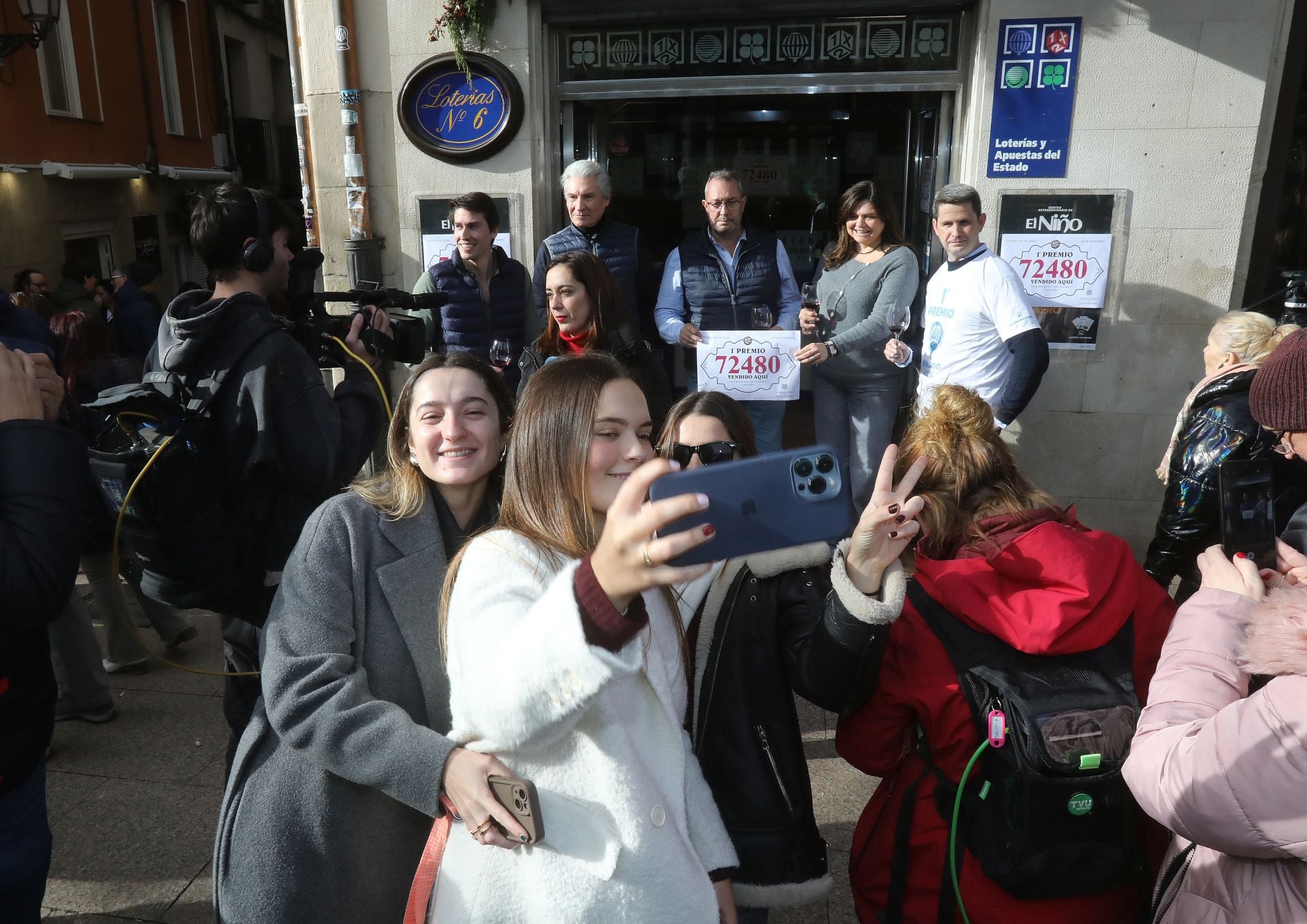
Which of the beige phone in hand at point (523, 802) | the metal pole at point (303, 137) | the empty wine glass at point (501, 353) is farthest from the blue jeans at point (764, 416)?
the beige phone in hand at point (523, 802)

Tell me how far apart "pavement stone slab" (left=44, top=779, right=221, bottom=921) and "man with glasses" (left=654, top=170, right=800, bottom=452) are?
3.05 m

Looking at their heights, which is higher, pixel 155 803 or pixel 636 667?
pixel 636 667

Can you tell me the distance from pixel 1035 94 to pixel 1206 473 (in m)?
2.61

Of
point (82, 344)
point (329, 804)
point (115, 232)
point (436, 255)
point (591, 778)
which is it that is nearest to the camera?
point (591, 778)

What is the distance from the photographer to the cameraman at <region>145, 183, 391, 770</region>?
8.34 ft

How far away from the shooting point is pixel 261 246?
2.76 meters

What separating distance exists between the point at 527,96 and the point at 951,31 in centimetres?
250

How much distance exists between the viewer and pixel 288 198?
825 inches

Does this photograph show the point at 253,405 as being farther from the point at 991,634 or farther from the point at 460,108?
the point at 460,108

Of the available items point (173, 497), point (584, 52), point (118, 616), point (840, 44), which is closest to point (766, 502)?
point (173, 497)

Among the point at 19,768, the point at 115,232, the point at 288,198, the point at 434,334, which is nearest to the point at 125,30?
the point at 115,232

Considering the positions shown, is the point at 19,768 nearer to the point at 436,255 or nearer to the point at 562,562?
the point at 562,562

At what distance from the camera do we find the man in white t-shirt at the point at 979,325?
435 cm

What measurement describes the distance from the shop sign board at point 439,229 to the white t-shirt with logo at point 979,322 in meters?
2.68
